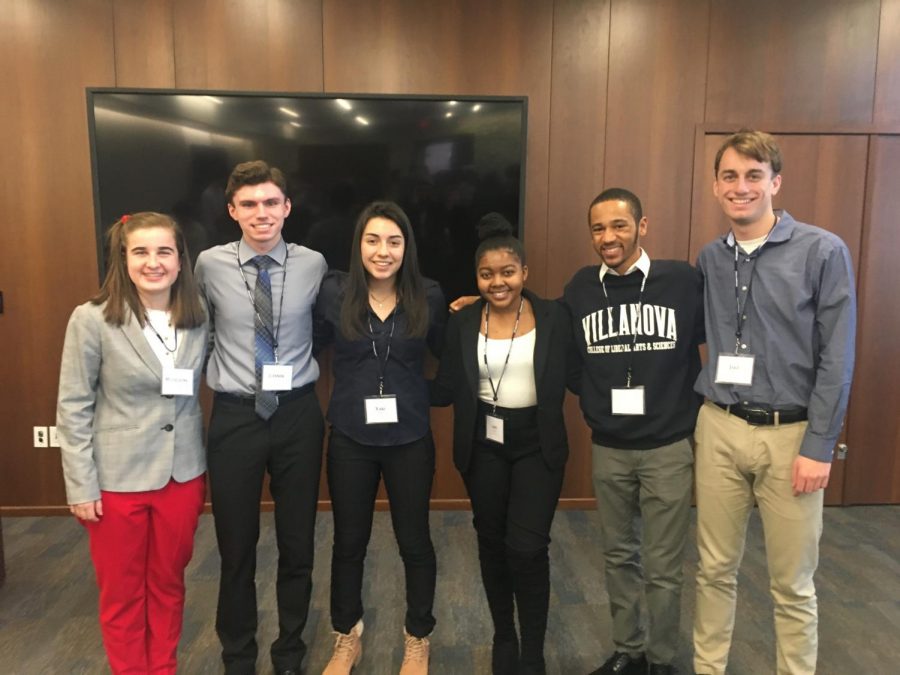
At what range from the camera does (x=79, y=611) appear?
8.07 ft

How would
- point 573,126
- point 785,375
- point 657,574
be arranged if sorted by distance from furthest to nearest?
point 573,126 → point 657,574 → point 785,375

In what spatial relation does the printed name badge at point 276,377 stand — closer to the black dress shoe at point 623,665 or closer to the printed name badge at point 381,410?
the printed name badge at point 381,410

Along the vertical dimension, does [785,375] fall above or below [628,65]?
below

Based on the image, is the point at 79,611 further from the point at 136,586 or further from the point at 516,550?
the point at 516,550

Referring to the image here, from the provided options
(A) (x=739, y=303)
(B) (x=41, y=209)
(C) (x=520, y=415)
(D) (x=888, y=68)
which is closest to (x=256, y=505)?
(C) (x=520, y=415)

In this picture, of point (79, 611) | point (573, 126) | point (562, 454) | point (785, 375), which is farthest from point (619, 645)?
point (573, 126)

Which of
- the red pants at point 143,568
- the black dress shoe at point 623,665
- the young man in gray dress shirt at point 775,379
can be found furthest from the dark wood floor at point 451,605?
the young man in gray dress shirt at point 775,379

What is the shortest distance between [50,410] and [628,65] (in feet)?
12.6

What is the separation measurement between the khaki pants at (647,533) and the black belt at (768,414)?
0.67 feet

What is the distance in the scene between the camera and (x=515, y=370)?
183 centimetres

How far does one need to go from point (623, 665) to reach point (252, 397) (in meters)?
1.52

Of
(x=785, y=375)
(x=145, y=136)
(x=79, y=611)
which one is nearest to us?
(x=785, y=375)

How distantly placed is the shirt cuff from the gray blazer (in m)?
1.80

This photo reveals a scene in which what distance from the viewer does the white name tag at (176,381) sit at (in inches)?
67.1
